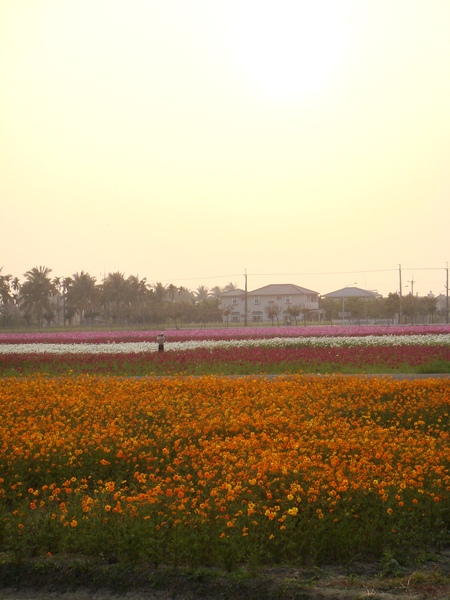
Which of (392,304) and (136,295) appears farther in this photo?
(136,295)

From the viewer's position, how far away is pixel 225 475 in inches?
300

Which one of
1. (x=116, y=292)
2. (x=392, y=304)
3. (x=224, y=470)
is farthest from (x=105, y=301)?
(x=224, y=470)

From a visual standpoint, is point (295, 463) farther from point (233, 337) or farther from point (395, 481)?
point (233, 337)

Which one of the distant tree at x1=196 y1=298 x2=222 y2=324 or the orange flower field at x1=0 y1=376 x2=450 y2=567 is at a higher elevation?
the distant tree at x1=196 y1=298 x2=222 y2=324

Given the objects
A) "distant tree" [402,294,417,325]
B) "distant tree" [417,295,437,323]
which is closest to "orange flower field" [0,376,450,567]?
"distant tree" [402,294,417,325]

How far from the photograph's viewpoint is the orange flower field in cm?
608

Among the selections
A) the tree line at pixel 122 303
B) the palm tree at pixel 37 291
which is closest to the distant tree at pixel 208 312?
the tree line at pixel 122 303

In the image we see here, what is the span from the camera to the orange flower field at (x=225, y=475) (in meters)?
6.08

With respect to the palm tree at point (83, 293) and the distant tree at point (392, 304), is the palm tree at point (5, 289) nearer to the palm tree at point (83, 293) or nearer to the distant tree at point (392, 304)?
the palm tree at point (83, 293)

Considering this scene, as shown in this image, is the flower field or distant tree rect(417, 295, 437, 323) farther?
distant tree rect(417, 295, 437, 323)

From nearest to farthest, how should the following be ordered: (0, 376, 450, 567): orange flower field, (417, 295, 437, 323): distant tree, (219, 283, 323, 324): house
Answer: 1. (0, 376, 450, 567): orange flower field
2. (417, 295, 437, 323): distant tree
3. (219, 283, 323, 324): house

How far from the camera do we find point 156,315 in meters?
83.4

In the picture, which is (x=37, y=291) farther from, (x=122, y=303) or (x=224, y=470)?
(x=224, y=470)

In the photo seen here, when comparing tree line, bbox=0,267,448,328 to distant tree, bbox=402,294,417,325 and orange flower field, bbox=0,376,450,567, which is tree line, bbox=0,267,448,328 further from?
orange flower field, bbox=0,376,450,567
